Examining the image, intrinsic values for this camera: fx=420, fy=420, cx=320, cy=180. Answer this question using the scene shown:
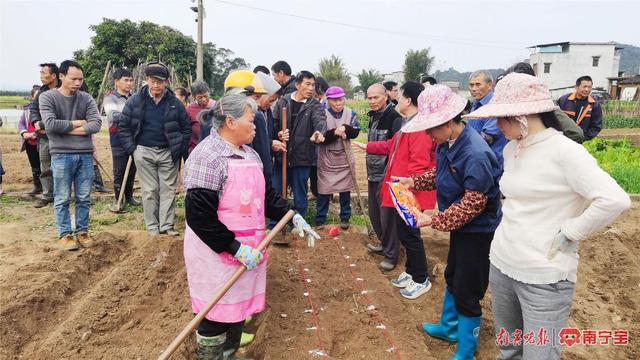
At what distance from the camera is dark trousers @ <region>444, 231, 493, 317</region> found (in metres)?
2.72

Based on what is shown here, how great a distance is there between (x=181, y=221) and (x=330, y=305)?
11.1 ft

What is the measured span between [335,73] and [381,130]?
50.8 m

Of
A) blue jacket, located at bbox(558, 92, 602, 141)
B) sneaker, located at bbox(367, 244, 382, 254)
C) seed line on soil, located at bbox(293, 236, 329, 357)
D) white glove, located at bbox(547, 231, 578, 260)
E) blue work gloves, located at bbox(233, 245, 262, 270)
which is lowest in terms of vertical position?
seed line on soil, located at bbox(293, 236, 329, 357)

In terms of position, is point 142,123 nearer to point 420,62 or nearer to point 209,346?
point 209,346

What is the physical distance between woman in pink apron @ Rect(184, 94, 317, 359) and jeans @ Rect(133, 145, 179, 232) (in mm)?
3075

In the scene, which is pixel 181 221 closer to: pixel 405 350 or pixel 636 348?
pixel 405 350

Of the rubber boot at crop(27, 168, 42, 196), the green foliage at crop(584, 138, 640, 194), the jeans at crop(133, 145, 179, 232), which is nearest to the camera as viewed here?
the jeans at crop(133, 145, 179, 232)

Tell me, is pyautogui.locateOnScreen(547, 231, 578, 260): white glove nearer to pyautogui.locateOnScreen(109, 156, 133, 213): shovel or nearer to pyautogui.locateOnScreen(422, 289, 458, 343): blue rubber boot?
pyautogui.locateOnScreen(422, 289, 458, 343): blue rubber boot

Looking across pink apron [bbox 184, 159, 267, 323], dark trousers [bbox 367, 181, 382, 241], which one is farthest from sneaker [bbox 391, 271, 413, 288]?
pink apron [bbox 184, 159, 267, 323]

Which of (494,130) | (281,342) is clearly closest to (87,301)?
(281,342)

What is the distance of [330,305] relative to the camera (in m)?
3.75

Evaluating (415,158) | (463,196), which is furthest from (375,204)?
(463,196)

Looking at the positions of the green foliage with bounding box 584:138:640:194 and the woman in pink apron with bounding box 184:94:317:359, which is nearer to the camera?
the woman in pink apron with bounding box 184:94:317:359

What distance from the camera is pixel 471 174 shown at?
2.52 metres
